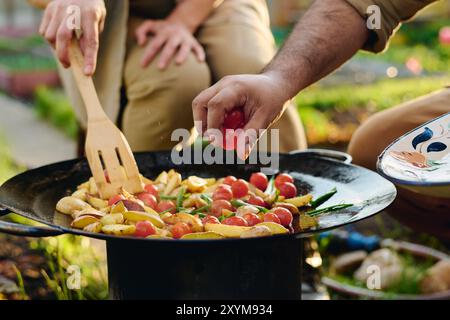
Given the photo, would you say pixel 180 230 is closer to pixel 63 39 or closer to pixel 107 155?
pixel 107 155

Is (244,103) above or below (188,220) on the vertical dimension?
above

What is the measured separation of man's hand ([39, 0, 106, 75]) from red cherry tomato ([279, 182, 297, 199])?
2.21ft

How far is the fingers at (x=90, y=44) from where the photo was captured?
2.30 m

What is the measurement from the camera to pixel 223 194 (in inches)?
86.1

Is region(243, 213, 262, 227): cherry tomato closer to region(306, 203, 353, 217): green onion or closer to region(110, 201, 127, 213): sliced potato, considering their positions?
region(306, 203, 353, 217): green onion

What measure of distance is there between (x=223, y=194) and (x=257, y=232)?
0.40 metres

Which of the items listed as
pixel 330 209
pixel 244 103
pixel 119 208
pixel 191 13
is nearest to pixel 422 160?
pixel 330 209

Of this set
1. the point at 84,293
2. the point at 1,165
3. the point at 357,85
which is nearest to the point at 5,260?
the point at 84,293

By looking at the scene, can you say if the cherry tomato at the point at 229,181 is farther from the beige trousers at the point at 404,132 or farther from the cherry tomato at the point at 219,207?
the beige trousers at the point at 404,132

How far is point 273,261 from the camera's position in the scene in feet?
6.39

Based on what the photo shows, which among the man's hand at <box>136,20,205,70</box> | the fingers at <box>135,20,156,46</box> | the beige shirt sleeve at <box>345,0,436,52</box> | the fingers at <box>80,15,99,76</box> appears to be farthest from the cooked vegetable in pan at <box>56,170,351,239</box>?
the fingers at <box>135,20,156,46</box>

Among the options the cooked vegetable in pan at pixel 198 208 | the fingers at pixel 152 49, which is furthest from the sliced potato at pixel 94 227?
the fingers at pixel 152 49

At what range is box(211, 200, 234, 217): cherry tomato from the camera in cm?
211
